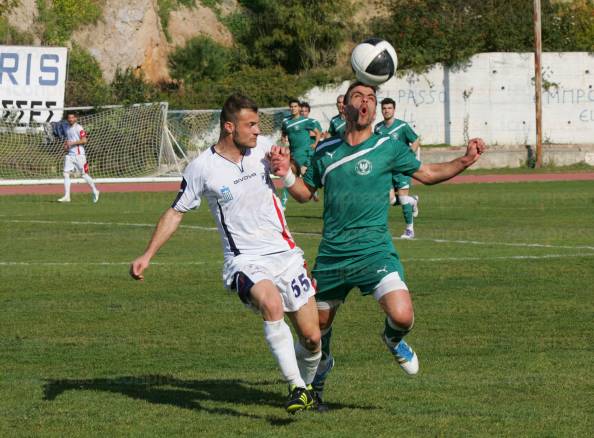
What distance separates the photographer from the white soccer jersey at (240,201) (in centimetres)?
784

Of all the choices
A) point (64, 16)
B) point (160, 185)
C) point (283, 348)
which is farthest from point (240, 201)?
point (64, 16)

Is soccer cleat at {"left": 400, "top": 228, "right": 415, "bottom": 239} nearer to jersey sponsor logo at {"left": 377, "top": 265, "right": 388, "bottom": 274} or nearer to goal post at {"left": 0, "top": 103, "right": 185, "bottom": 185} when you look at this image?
jersey sponsor logo at {"left": 377, "top": 265, "right": 388, "bottom": 274}

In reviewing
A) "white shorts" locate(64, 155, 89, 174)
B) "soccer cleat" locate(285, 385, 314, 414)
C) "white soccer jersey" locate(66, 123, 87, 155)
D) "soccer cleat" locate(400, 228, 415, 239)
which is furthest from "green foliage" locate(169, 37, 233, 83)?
"soccer cleat" locate(285, 385, 314, 414)

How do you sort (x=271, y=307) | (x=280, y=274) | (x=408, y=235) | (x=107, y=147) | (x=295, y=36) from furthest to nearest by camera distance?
(x=295, y=36), (x=107, y=147), (x=408, y=235), (x=280, y=274), (x=271, y=307)

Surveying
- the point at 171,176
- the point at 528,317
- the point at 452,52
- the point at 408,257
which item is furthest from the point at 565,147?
the point at 528,317

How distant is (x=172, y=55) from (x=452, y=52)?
1291cm

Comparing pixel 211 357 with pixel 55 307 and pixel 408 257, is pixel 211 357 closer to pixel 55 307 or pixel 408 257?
pixel 55 307

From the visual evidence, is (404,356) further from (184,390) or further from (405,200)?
(405,200)

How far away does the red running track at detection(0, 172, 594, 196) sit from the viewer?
34438 millimetres

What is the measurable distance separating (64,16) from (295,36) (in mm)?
10259

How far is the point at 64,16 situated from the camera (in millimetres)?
51969

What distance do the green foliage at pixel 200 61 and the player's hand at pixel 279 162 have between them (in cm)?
4351

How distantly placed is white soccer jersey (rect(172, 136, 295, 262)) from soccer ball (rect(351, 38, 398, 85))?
48.2 inches

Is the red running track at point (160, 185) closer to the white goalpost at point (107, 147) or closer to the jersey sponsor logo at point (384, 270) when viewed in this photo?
the white goalpost at point (107, 147)
